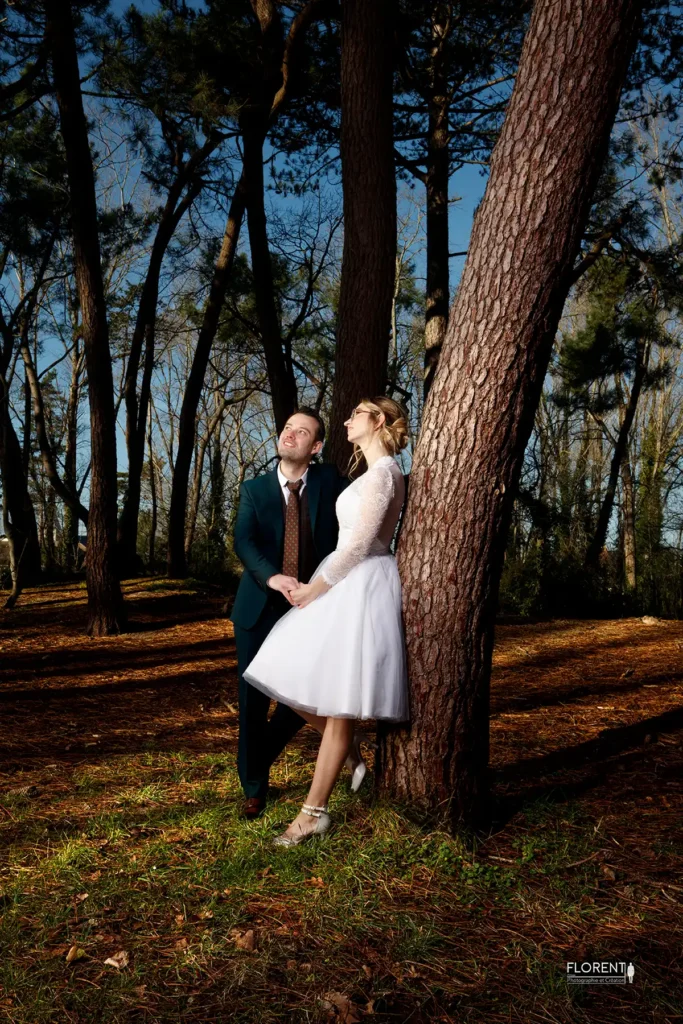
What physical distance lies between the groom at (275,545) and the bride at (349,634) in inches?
11.1

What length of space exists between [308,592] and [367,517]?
16.7 inches

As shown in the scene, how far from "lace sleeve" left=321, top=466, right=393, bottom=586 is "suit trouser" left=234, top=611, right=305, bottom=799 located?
54 centimetres

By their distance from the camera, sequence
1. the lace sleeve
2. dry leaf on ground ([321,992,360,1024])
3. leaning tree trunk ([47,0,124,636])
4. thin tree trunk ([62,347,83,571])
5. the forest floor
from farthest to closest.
Result: thin tree trunk ([62,347,83,571])
leaning tree trunk ([47,0,124,636])
the lace sleeve
the forest floor
dry leaf on ground ([321,992,360,1024])

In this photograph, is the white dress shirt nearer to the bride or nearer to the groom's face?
the groom's face

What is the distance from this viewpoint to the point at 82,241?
9.61 meters

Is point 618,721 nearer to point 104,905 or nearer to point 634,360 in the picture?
point 104,905

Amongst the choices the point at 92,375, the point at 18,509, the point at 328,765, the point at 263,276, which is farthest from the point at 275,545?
the point at 18,509

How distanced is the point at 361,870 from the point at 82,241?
8229 mm

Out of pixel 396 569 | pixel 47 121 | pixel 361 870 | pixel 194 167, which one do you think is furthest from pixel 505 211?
pixel 47 121

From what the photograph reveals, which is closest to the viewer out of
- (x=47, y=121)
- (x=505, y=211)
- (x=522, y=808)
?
(x=505, y=211)

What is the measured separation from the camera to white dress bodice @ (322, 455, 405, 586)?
12.0 feet

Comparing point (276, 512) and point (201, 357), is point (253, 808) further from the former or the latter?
point (201, 357)

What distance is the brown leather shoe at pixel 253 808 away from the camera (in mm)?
4040

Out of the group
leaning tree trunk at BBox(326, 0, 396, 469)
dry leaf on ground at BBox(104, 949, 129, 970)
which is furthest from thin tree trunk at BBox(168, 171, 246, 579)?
dry leaf on ground at BBox(104, 949, 129, 970)
